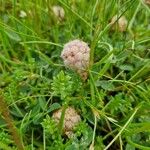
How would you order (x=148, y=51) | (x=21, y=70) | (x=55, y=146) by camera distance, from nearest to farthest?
(x=55, y=146), (x=21, y=70), (x=148, y=51)

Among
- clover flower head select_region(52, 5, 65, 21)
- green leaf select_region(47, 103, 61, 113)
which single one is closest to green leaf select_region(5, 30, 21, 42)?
clover flower head select_region(52, 5, 65, 21)

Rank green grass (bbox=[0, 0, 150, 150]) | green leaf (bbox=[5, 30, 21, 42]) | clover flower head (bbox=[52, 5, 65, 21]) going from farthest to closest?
clover flower head (bbox=[52, 5, 65, 21]), green leaf (bbox=[5, 30, 21, 42]), green grass (bbox=[0, 0, 150, 150])

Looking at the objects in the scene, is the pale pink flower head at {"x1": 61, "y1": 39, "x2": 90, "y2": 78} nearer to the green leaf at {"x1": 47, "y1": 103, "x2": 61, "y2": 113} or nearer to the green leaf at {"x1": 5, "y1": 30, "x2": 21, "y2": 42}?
the green leaf at {"x1": 47, "y1": 103, "x2": 61, "y2": 113}

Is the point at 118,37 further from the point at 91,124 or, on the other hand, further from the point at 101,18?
the point at 91,124

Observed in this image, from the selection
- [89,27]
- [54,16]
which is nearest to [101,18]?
[89,27]

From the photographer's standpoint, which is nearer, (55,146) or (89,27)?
(55,146)

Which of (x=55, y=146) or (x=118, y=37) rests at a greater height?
(x=118, y=37)

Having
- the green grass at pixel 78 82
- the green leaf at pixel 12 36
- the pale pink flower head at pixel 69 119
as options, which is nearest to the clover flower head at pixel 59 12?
the green grass at pixel 78 82

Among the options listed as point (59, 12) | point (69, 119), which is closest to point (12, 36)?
point (59, 12)
